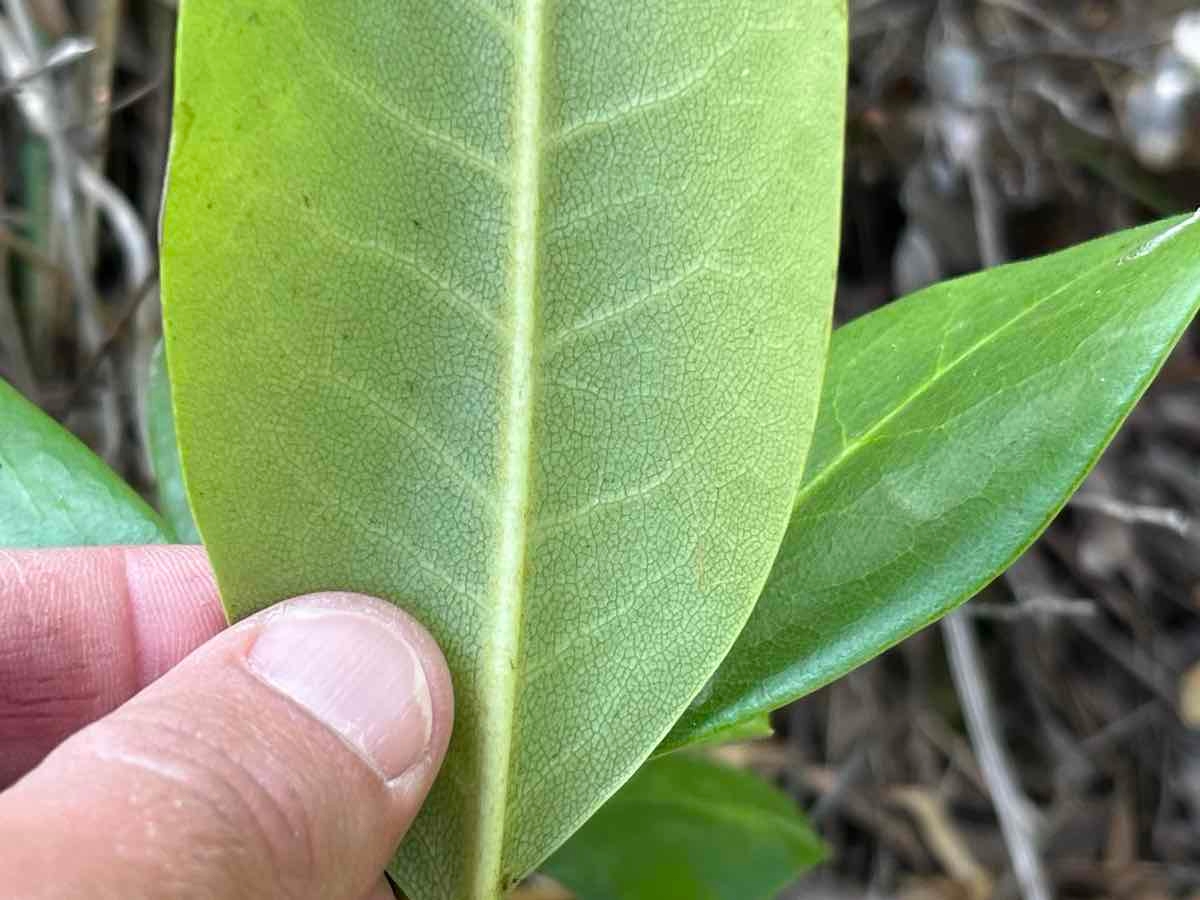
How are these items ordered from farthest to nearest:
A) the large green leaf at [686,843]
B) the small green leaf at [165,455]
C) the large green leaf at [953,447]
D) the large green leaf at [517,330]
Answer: the large green leaf at [686,843] → the small green leaf at [165,455] → the large green leaf at [953,447] → the large green leaf at [517,330]

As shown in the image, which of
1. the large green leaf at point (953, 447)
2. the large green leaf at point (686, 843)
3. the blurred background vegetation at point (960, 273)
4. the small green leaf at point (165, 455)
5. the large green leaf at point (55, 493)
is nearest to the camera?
the large green leaf at point (953, 447)

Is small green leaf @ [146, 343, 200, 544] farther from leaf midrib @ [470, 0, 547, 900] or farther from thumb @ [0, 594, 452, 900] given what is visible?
leaf midrib @ [470, 0, 547, 900]

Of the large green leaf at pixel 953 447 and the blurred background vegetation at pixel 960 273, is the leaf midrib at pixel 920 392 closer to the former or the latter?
the large green leaf at pixel 953 447

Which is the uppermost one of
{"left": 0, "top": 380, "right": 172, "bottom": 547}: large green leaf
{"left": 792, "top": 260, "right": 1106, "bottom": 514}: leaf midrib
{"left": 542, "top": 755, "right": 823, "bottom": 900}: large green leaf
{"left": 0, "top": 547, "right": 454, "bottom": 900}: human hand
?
{"left": 792, "top": 260, "right": 1106, "bottom": 514}: leaf midrib

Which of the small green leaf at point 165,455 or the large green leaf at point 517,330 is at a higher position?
the large green leaf at point 517,330

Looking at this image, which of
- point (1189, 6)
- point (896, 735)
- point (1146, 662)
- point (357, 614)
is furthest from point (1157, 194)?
point (357, 614)

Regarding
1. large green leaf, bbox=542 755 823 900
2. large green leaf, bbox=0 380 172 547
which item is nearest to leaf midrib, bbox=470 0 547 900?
large green leaf, bbox=0 380 172 547

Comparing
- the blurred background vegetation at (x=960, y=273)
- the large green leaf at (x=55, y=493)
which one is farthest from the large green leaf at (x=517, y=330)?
the blurred background vegetation at (x=960, y=273)
